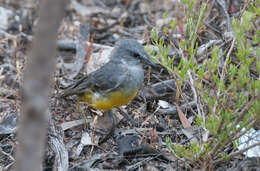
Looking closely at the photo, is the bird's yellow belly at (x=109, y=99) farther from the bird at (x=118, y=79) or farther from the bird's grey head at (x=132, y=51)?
the bird's grey head at (x=132, y=51)

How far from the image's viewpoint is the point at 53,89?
17.7ft

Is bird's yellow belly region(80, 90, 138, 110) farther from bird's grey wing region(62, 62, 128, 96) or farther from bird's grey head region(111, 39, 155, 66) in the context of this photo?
bird's grey head region(111, 39, 155, 66)

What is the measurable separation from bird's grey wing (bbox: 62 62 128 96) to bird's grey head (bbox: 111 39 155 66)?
18 centimetres

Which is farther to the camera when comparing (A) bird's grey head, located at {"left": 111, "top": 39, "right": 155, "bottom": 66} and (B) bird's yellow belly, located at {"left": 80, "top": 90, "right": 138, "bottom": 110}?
(A) bird's grey head, located at {"left": 111, "top": 39, "right": 155, "bottom": 66}

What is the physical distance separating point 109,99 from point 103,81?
0.28 metres

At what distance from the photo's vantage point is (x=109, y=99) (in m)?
4.70

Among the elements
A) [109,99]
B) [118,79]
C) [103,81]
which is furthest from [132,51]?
[109,99]

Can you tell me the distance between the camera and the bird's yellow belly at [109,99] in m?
4.61

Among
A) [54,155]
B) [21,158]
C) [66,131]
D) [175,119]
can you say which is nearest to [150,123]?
[175,119]

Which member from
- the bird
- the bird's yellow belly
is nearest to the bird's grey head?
the bird

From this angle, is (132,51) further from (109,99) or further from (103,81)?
(109,99)

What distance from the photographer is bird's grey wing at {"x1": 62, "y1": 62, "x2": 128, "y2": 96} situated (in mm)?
4734

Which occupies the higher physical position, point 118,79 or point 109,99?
point 118,79

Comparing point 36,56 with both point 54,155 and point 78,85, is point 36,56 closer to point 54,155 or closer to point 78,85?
point 54,155
